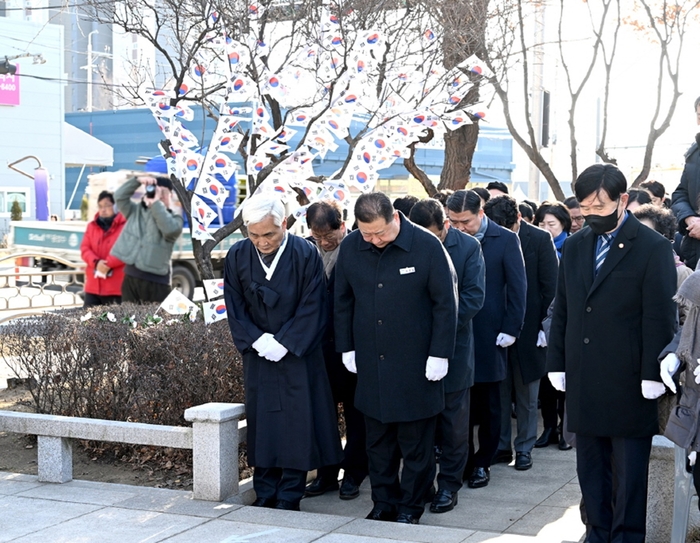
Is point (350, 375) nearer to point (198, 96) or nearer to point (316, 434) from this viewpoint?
point (316, 434)

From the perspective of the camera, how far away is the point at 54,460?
6273 millimetres

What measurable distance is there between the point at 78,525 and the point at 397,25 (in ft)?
21.8

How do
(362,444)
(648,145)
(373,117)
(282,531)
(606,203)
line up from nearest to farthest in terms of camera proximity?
(606,203), (282,531), (362,444), (373,117), (648,145)

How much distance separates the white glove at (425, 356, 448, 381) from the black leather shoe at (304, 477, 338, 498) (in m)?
1.35

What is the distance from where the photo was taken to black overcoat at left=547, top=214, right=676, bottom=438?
4.52 meters

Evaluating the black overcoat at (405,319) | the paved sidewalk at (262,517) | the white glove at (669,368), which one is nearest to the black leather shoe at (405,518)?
the paved sidewalk at (262,517)

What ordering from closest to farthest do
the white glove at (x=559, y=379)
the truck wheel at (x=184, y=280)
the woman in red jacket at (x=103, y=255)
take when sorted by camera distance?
1. the white glove at (x=559, y=379)
2. the woman in red jacket at (x=103, y=255)
3. the truck wheel at (x=184, y=280)

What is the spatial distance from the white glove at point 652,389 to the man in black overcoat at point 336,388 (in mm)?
2115

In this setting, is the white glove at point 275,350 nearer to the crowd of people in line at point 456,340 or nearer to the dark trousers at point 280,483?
the crowd of people in line at point 456,340

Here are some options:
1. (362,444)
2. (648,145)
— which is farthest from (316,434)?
(648,145)

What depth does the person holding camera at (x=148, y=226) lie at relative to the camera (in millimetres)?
5562

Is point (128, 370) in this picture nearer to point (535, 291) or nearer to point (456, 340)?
point (456, 340)

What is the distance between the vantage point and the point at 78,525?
208 inches

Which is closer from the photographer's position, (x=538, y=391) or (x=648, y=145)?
(x=538, y=391)
